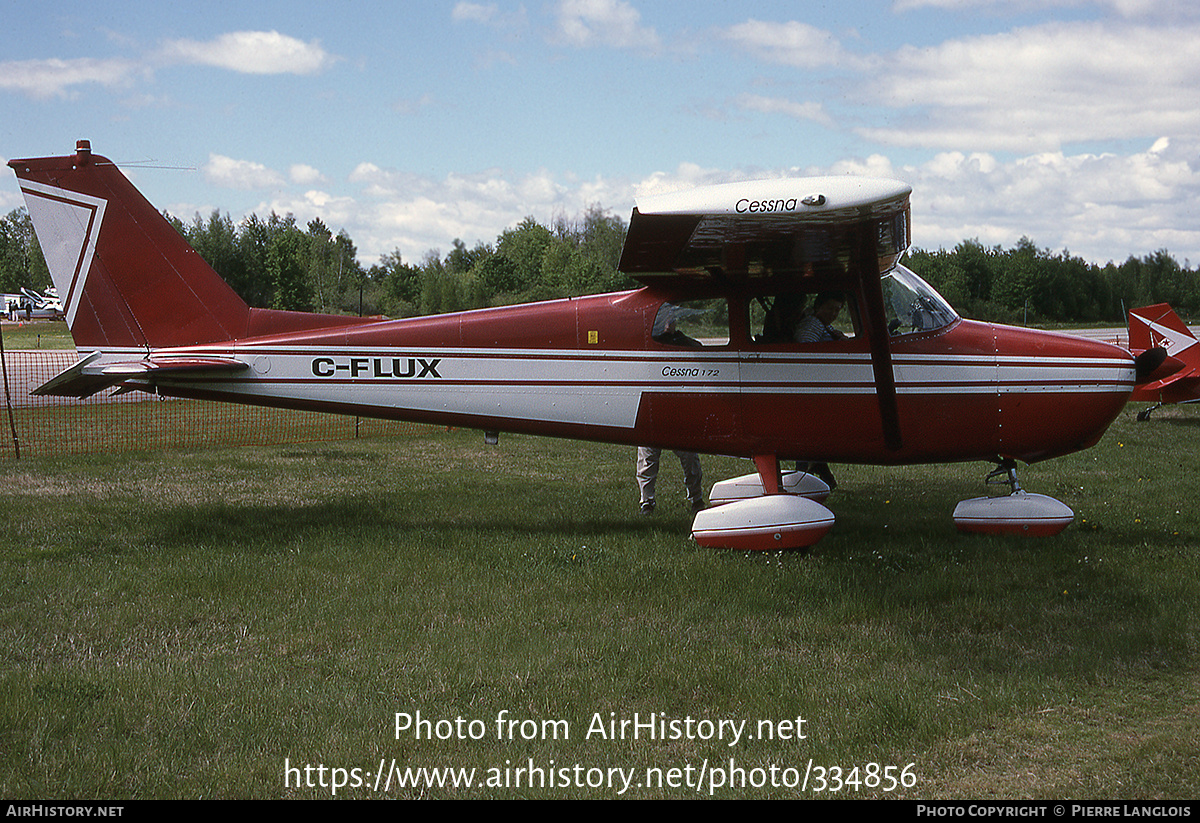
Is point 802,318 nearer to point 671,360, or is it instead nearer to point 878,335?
Answer: point 878,335

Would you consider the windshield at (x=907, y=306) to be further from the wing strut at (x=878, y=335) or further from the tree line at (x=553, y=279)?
the tree line at (x=553, y=279)

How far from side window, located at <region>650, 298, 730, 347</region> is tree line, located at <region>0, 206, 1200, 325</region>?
41.3 meters

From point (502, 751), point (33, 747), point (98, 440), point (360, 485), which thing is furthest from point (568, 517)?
point (98, 440)

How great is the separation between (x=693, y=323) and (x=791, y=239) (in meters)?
1.29

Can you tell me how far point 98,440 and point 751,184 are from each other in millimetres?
11953

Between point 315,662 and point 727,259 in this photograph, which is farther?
point 727,259

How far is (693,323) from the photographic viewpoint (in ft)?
23.7

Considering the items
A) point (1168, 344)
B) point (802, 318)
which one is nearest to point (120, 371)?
point (802, 318)

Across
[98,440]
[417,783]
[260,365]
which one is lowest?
[417,783]

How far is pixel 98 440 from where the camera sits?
13.4 metres

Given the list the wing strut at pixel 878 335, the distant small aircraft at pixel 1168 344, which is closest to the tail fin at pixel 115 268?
the wing strut at pixel 878 335

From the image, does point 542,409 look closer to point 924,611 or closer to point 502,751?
point 924,611

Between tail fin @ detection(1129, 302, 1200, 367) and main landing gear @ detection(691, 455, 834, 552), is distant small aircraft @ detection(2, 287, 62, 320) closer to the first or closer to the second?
tail fin @ detection(1129, 302, 1200, 367)

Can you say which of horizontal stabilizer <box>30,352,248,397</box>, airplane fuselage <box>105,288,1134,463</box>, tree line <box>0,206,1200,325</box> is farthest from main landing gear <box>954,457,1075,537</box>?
tree line <box>0,206,1200,325</box>
